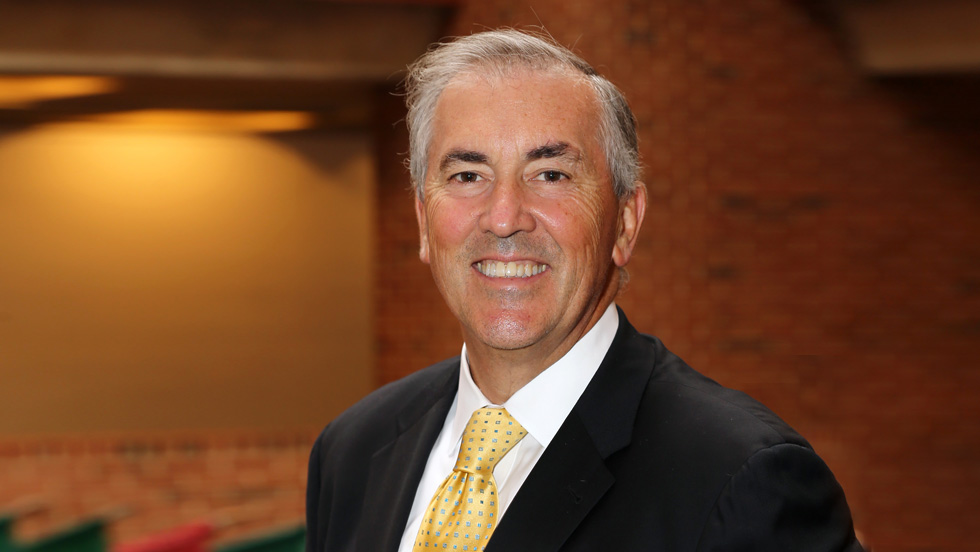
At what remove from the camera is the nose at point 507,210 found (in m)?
1.69

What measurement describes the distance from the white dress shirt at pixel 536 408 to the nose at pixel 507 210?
24cm

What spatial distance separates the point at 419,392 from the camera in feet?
6.82

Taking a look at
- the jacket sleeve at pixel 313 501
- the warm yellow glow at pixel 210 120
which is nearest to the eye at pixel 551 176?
the jacket sleeve at pixel 313 501

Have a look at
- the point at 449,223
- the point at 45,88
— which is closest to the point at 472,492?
the point at 449,223

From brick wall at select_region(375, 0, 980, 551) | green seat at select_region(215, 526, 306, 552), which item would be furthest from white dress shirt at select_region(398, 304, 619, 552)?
brick wall at select_region(375, 0, 980, 551)

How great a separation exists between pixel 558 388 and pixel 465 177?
0.40m

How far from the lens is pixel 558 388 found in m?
1.75

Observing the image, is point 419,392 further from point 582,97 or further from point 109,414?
point 109,414

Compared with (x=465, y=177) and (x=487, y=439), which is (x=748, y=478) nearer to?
(x=487, y=439)

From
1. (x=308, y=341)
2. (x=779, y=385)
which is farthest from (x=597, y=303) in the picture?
(x=308, y=341)

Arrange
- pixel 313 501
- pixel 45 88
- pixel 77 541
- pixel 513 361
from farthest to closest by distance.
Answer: pixel 45 88 → pixel 77 541 → pixel 313 501 → pixel 513 361

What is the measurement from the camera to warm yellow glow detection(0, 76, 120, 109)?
527 centimetres

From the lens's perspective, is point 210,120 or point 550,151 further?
point 210,120

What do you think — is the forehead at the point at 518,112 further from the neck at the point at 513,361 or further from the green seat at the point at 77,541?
the green seat at the point at 77,541
